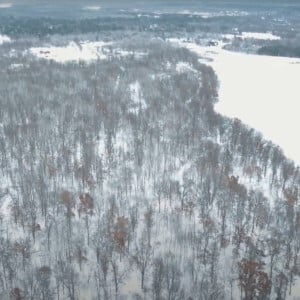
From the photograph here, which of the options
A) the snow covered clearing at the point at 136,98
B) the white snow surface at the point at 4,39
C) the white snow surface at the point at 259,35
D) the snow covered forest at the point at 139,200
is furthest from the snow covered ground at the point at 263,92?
the white snow surface at the point at 4,39

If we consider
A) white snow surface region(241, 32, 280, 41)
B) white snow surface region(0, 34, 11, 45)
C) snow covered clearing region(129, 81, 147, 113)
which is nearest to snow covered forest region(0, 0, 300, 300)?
snow covered clearing region(129, 81, 147, 113)

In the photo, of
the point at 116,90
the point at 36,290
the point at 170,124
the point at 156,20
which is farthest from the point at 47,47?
the point at 36,290

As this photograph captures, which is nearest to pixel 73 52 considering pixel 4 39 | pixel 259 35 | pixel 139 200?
pixel 4 39

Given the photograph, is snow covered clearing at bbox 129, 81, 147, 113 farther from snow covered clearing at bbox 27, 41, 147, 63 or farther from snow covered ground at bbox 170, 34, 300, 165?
snow covered clearing at bbox 27, 41, 147, 63

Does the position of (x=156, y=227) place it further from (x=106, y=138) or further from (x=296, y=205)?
(x=106, y=138)

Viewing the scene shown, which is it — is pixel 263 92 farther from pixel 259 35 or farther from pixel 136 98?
pixel 259 35

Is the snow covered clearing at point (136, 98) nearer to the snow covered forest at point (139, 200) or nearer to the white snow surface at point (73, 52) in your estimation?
the snow covered forest at point (139, 200)
